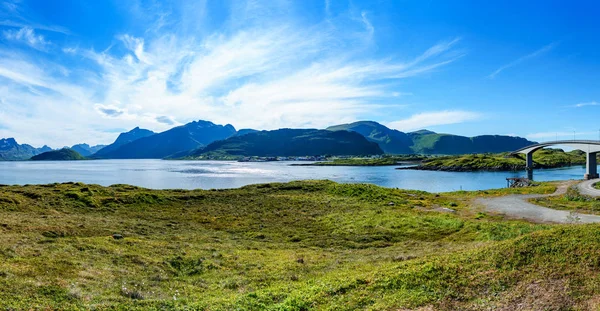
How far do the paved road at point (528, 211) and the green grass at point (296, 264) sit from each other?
3852 mm

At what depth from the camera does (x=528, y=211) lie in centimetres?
3975

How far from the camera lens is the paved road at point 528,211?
109 feet

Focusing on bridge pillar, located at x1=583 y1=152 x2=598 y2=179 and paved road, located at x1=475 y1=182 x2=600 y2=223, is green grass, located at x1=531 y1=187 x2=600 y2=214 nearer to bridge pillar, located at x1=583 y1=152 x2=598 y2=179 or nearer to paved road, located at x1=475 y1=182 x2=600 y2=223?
paved road, located at x1=475 y1=182 x2=600 y2=223

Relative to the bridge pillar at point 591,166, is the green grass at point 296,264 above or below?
below

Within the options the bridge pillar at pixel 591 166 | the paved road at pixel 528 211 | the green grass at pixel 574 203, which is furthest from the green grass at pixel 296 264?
the bridge pillar at pixel 591 166

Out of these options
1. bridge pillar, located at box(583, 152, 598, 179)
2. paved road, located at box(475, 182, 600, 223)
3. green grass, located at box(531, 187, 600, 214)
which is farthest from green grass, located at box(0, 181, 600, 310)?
bridge pillar, located at box(583, 152, 598, 179)

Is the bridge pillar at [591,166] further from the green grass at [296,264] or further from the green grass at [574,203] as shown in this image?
the green grass at [296,264]

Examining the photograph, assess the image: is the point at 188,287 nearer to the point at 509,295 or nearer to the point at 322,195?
the point at 509,295

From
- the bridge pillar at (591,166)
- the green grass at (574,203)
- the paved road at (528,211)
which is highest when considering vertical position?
the bridge pillar at (591,166)

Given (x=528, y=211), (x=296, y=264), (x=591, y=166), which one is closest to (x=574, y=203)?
(x=528, y=211)

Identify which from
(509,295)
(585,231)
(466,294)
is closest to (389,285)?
(466,294)

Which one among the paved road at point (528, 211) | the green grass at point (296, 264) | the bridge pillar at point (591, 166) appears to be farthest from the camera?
the bridge pillar at point (591, 166)

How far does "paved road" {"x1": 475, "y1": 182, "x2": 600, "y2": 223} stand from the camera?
33344 mm

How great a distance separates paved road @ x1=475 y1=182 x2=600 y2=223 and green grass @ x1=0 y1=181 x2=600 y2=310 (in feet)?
12.6
